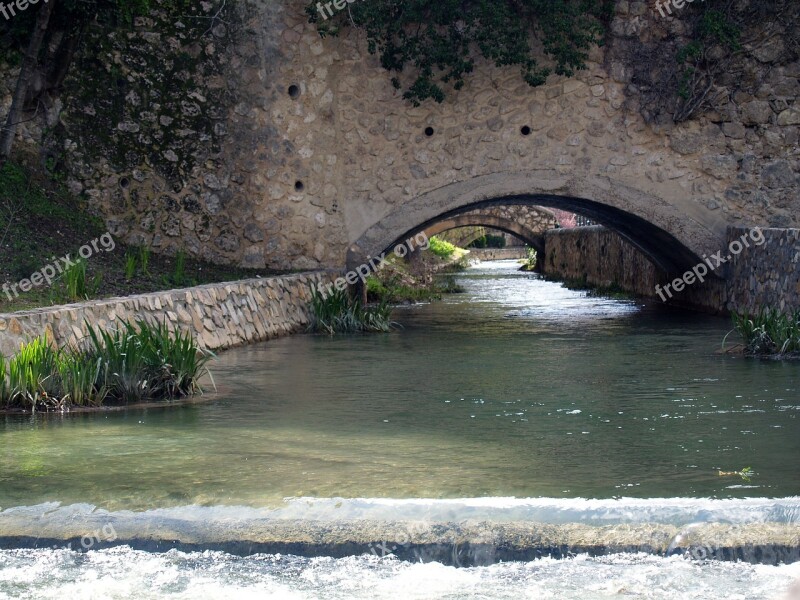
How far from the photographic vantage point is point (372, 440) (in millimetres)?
6305

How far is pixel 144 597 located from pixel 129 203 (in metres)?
11.3

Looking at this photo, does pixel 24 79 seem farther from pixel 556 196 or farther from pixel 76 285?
pixel 556 196

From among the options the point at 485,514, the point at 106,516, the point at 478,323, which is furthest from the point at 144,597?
the point at 478,323

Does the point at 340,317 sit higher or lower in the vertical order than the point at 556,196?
lower

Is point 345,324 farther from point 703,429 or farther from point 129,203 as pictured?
point 703,429

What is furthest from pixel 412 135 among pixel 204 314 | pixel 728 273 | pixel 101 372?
pixel 101 372

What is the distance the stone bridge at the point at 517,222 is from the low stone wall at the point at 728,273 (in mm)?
7099

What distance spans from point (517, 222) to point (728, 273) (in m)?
18.9

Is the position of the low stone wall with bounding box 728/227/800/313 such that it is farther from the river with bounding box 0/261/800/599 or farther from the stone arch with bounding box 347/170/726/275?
the river with bounding box 0/261/800/599

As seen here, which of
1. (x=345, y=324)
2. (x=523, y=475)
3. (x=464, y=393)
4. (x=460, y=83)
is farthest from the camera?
(x=460, y=83)

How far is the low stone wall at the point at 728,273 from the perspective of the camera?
1254cm

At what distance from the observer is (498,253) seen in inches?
2020

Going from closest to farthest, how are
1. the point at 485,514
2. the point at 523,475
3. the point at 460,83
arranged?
the point at 485,514
the point at 523,475
the point at 460,83

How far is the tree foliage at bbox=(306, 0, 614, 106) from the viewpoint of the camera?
14273 millimetres
